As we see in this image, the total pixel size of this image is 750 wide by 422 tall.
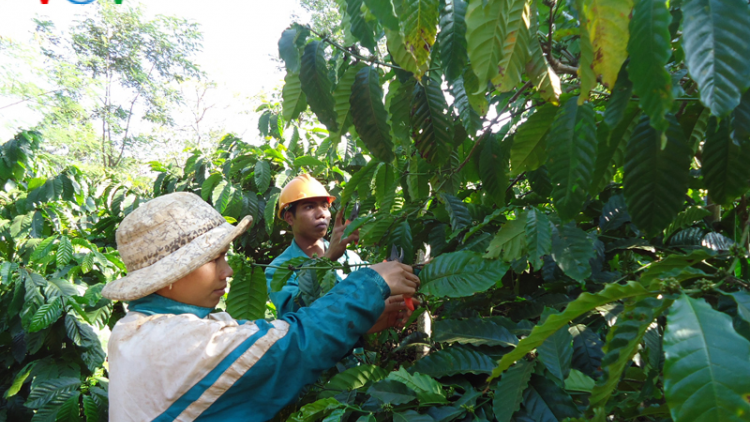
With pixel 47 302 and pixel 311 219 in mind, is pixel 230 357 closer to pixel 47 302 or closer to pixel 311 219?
pixel 311 219

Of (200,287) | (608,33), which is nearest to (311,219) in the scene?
(200,287)

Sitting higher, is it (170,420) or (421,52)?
(421,52)

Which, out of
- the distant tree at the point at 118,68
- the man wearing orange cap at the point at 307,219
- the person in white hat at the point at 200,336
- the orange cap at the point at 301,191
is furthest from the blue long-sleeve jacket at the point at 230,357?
the distant tree at the point at 118,68

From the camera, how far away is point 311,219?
9.02 feet

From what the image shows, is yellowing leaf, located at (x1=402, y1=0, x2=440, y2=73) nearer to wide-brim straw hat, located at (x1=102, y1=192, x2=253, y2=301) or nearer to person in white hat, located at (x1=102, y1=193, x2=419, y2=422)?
person in white hat, located at (x1=102, y1=193, x2=419, y2=422)

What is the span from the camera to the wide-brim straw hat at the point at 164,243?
1.21 meters

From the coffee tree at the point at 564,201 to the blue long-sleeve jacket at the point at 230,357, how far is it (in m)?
0.12

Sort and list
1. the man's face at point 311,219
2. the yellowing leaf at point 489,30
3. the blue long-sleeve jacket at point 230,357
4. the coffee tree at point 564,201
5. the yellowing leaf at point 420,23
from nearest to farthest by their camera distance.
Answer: the coffee tree at point 564,201 → the yellowing leaf at point 489,30 → the yellowing leaf at point 420,23 → the blue long-sleeve jacket at point 230,357 → the man's face at point 311,219

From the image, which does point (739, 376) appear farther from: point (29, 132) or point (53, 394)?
point (29, 132)

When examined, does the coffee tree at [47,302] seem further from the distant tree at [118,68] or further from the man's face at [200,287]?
the distant tree at [118,68]

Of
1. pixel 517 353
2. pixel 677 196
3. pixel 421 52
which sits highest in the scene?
pixel 421 52

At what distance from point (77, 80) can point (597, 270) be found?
60.9 feet

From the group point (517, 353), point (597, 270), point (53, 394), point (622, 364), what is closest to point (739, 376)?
point (622, 364)

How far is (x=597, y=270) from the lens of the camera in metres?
1.23
